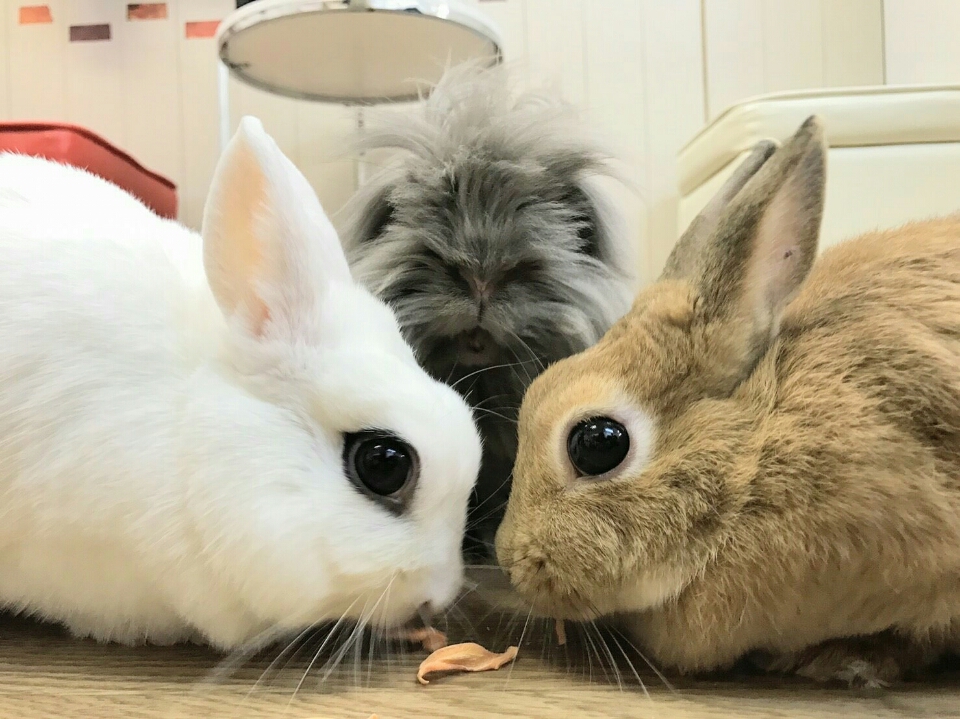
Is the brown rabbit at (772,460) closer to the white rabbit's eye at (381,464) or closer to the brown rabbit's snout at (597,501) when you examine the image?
the brown rabbit's snout at (597,501)

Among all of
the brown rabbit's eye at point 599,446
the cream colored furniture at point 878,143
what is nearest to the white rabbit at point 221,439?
the brown rabbit's eye at point 599,446

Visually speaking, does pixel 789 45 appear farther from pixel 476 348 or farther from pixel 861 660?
pixel 861 660

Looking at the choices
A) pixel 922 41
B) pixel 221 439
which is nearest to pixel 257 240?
pixel 221 439

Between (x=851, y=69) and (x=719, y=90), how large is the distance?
0.43 m

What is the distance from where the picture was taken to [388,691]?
68 cm

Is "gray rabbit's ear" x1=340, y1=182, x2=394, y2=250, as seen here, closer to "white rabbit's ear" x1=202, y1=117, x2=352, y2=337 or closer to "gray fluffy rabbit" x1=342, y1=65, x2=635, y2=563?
"gray fluffy rabbit" x1=342, y1=65, x2=635, y2=563

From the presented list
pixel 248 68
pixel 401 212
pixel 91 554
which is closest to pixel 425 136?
pixel 401 212

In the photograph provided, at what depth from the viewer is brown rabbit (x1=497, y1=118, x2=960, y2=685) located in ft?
1.91

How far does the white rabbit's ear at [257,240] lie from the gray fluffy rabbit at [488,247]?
11.2 inches

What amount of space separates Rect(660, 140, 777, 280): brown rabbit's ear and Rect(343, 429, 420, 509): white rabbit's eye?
337 millimetres

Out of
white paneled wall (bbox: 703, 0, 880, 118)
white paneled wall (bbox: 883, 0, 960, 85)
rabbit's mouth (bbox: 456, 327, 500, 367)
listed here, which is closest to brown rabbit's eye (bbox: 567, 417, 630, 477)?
rabbit's mouth (bbox: 456, 327, 500, 367)

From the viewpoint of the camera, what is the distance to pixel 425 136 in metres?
1.05

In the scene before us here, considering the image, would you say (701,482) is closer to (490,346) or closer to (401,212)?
(490,346)

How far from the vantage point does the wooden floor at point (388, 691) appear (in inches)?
24.7
